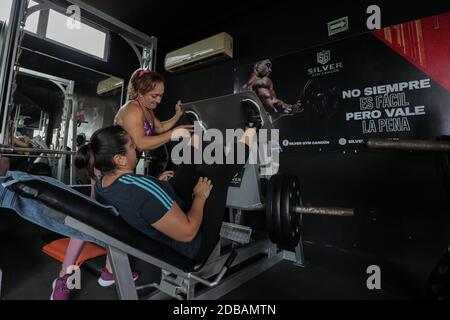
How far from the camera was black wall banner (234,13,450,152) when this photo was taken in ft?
4.63

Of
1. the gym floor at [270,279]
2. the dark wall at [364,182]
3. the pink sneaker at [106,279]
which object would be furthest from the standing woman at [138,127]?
the dark wall at [364,182]

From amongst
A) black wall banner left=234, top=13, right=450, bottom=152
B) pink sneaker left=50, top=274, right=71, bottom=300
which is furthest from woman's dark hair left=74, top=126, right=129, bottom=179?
black wall banner left=234, top=13, right=450, bottom=152

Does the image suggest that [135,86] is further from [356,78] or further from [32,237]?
[32,237]

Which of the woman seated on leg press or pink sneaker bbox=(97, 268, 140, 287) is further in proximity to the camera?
pink sneaker bbox=(97, 268, 140, 287)

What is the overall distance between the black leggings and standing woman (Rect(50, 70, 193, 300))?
0.23 m

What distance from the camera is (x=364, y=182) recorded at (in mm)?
1631

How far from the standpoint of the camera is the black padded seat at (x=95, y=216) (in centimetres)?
66

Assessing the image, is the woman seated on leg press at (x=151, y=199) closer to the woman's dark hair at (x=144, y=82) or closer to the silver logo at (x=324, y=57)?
the woman's dark hair at (x=144, y=82)

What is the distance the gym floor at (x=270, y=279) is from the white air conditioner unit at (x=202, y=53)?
6.29 feet

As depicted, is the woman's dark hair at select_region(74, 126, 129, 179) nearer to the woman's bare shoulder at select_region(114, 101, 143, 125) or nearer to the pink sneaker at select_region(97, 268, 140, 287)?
the woman's bare shoulder at select_region(114, 101, 143, 125)

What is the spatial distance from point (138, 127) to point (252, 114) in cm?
64

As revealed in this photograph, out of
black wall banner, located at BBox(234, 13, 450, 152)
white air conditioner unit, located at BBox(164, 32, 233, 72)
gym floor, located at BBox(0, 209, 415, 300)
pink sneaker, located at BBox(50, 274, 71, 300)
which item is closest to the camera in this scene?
pink sneaker, located at BBox(50, 274, 71, 300)

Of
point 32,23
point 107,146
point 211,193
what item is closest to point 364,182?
point 211,193

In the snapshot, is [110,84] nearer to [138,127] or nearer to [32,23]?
[32,23]
